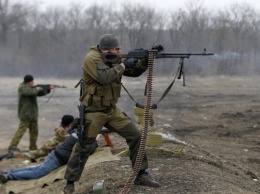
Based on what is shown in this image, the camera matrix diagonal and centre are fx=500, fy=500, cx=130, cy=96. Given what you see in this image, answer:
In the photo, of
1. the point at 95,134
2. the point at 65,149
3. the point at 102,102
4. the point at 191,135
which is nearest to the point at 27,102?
the point at 65,149

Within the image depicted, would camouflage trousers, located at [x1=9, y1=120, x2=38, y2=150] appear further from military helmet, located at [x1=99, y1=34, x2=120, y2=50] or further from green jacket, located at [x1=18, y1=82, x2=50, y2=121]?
military helmet, located at [x1=99, y1=34, x2=120, y2=50]

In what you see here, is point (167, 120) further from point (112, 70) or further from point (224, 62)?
point (112, 70)

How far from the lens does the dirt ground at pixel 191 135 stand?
6.48 meters

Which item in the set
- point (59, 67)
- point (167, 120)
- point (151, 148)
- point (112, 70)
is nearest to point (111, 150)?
point (151, 148)

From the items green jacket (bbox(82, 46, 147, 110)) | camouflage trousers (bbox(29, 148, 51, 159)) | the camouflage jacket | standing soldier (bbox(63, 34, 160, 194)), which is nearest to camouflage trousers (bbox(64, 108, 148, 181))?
standing soldier (bbox(63, 34, 160, 194))

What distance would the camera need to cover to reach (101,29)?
113 ft

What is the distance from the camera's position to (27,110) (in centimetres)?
1152

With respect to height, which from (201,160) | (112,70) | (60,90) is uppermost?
(112,70)

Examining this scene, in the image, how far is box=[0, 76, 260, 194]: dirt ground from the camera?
648cm

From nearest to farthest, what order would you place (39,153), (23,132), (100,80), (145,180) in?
(100,80) → (145,180) → (39,153) → (23,132)

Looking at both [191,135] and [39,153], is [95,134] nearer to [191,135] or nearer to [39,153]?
[39,153]

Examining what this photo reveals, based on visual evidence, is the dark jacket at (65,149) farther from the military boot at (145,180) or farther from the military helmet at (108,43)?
the military helmet at (108,43)

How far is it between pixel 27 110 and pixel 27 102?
19 cm

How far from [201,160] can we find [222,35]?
8763 millimetres
